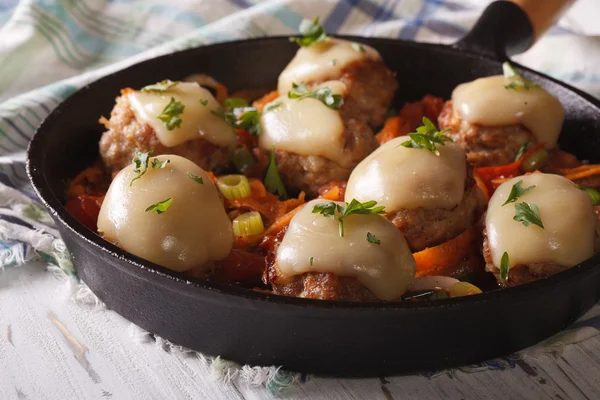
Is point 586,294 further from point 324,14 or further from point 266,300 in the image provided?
point 324,14

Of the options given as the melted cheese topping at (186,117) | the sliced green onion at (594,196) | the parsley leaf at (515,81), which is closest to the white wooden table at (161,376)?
the sliced green onion at (594,196)

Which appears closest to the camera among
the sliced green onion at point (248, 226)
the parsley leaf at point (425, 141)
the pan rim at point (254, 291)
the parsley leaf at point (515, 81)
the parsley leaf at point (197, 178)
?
the pan rim at point (254, 291)

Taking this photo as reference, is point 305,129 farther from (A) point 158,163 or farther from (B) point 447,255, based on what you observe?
(B) point 447,255

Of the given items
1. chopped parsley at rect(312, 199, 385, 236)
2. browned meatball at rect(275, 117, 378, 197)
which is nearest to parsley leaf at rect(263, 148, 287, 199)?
browned meatball at rect(275, 117, 378, 197)

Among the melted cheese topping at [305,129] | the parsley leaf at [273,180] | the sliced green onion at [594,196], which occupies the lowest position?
the sliced green onion at [594,196]

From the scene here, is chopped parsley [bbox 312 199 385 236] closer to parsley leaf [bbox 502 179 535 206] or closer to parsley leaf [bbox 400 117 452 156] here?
parsley leaf [bbox 400 117 452 156]

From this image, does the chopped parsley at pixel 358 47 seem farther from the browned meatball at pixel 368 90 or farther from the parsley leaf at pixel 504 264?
the parsley leaf at pixel 504 264
